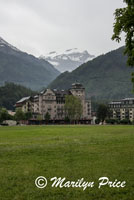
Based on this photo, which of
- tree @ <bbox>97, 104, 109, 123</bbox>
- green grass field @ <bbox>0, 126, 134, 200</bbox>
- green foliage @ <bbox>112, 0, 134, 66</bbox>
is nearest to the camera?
green grass field @ <bbox>0, 126, 134, 200</bbox>

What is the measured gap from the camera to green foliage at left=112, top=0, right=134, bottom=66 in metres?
19.8

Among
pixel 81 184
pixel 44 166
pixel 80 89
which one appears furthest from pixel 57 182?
pixel 80 89

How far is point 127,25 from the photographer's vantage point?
2020cm

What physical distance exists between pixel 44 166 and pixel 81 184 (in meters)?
4.09

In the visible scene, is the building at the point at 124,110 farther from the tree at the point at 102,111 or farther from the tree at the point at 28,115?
the tree at the point at 28,115

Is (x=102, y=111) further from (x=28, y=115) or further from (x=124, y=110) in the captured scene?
(x=124, y=110)

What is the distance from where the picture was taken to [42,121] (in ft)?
497

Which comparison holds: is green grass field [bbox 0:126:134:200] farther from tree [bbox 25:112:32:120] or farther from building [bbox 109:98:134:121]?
building [bbox 109:98:134:121]

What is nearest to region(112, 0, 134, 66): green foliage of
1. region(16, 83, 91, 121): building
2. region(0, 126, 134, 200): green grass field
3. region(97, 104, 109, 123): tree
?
region(0, 126, 134, 200): green grass field

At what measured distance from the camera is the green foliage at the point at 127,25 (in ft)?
65.0

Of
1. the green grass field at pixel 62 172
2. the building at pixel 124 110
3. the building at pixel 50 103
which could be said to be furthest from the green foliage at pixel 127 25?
the building at pixel 124 110

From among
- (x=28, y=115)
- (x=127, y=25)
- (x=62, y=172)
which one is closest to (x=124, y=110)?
(x=28, y=115)

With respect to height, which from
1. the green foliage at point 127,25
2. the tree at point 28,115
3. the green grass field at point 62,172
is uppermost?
the green foliage at point 127,25

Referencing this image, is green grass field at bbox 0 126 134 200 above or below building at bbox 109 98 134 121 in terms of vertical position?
below
